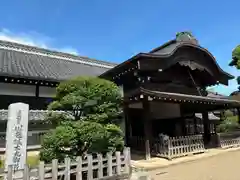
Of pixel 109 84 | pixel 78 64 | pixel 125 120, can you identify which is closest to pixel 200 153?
pixel 125 120

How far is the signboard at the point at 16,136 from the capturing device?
247 inches

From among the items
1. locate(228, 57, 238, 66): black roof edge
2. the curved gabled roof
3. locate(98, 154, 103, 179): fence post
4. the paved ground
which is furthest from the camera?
locate(228, 57, 238, 66): black roof edge

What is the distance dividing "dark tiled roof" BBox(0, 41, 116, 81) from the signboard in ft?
16.8

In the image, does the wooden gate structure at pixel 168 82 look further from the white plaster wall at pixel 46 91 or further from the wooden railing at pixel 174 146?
the white plaster wall at pixel 46 91

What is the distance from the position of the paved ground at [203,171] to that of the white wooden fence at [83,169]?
1.41 metres

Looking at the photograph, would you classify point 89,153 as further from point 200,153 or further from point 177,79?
point 177,79

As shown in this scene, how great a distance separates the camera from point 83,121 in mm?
6938

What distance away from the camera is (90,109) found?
25.0 ft

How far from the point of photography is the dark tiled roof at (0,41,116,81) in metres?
13.2

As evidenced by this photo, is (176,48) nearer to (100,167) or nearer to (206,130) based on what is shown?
(206,130)

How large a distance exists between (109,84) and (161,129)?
27.5 feet

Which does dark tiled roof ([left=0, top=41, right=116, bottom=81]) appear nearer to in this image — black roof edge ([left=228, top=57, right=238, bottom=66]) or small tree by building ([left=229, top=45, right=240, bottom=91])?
small tree by building ([left=229, top=45, right=240, bottom=91])

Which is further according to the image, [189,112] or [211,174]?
[189,112]

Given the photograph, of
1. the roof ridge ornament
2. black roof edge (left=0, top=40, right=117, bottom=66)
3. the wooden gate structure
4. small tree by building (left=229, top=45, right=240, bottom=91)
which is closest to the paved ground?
the wooden gate structure
